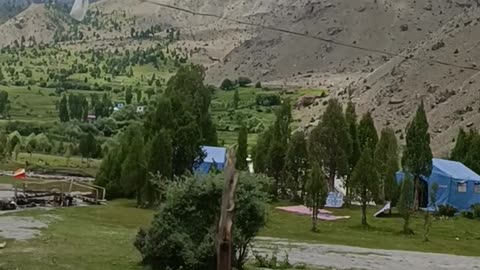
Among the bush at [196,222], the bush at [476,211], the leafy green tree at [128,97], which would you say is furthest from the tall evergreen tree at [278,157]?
the leafy green tree at [128,97]

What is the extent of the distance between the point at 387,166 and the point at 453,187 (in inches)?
240

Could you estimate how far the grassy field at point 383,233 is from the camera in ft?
106

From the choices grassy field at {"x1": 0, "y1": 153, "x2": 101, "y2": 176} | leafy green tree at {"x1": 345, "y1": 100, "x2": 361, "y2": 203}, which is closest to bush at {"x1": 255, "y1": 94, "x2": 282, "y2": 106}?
grassy field at {"x1": 0, "y1": 153, "x2": 101, "y2": 176}

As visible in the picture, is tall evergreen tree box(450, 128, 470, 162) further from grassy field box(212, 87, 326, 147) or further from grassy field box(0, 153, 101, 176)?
grassy field box(212, 87, 326, 147)

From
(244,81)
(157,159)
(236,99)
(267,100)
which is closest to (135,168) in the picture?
(157,159)

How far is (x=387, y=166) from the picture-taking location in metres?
48.0

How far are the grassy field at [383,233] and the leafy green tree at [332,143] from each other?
669cm

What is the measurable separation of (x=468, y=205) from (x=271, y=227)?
2070 cm

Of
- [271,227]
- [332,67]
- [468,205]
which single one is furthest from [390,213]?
[332,67]

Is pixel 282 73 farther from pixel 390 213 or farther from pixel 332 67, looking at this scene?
pixel 390 213

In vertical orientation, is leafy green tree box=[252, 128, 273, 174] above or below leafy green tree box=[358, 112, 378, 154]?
below

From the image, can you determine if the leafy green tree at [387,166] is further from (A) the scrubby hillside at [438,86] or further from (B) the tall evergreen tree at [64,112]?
(B) the tall evergreen tree at [64,112]

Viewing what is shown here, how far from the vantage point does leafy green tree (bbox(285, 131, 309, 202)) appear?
54.5 metres

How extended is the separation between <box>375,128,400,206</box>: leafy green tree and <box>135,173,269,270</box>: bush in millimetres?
28899
